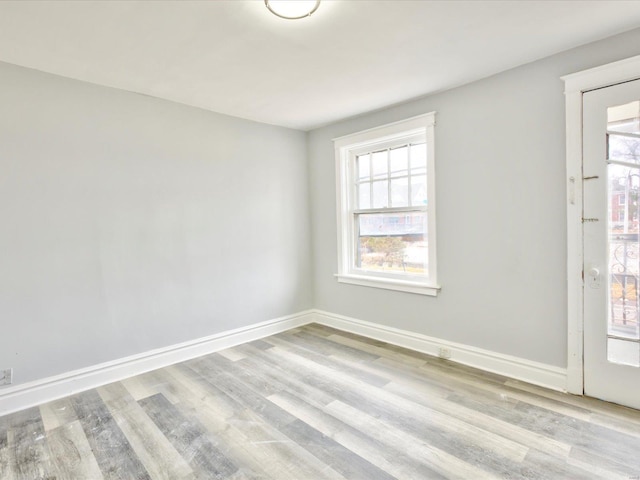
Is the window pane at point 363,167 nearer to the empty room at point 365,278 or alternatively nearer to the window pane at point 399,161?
the empty room at point 365,278

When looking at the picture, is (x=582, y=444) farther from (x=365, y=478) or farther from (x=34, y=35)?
(x=34, y=35)

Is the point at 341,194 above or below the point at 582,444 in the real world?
above

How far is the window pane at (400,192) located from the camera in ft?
11.6

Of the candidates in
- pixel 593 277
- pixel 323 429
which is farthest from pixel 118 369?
pixel 593 277

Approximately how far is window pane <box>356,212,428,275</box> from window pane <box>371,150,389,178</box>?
457 mm

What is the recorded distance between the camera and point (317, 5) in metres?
1.82

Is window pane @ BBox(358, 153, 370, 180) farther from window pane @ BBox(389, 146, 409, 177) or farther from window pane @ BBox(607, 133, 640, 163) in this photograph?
window pane @ BBox(607, 133, 640, 163)

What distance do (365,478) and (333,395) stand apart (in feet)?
2.81

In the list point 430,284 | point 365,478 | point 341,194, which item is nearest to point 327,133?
point 341,194

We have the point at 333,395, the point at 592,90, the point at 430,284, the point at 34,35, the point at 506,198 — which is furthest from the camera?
the point at 430,284

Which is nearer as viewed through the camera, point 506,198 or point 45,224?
point 45,224

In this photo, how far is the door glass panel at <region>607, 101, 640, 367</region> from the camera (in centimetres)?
218

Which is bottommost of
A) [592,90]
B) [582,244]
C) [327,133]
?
[582,244]

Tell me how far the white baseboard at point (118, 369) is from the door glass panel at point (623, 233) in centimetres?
316
